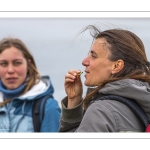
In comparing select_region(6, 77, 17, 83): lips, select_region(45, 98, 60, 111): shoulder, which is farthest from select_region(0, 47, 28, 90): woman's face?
select_region(45, 98, 60, 111): shoulder

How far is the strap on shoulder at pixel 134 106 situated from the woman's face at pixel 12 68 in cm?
76

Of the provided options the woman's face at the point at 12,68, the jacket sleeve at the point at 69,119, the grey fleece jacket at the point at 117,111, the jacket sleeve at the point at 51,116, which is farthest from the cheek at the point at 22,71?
the grey fleece jacket at the point at 117,111

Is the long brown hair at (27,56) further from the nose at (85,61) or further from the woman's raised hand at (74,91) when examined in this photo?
the nose at (85,61)

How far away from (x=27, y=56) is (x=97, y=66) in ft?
2.50

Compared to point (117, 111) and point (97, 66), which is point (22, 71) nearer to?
point (97, 66)

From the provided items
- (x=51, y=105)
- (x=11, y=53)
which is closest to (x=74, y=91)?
(x=51, y=105)

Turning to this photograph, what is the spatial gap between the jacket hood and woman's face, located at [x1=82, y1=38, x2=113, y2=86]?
0.32 ft

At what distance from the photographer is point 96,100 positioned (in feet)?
7.82

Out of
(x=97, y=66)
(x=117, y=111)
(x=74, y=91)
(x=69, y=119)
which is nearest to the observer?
(x=117, y=111)

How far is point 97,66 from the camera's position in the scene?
2.50m

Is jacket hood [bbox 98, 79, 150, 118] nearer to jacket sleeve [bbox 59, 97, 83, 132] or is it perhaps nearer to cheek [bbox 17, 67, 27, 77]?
jacket sleeve [bbox 59, 97, 83, 132]

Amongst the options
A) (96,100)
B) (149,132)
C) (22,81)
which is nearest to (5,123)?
(22,81)

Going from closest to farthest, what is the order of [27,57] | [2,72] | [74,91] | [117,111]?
[117,111], [74,91], [2,72], [27,57]
